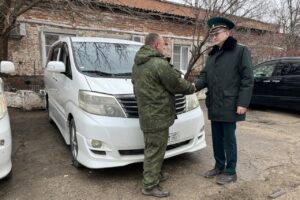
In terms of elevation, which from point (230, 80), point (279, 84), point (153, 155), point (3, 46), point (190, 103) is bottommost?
point (153, 155)

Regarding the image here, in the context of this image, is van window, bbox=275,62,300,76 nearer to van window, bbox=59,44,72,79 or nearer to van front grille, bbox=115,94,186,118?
van front grille, bbox=115,94,186,118

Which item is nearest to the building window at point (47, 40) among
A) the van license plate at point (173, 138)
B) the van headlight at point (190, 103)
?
the van headlight at point (190, 103)

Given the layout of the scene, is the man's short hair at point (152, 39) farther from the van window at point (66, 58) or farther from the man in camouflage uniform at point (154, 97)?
the van window at point (66, 58)

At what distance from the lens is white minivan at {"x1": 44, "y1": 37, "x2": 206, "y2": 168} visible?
3.48 m

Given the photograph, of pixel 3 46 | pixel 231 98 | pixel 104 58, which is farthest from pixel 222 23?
pixel 3 46

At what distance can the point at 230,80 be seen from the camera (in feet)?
11.3

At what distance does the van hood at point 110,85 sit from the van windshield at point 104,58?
0.24m

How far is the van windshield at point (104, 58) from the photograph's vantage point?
4.23 metres

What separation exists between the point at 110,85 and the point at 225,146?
1.69m

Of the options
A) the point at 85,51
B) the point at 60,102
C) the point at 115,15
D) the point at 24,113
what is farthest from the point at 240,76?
the point at 115,15

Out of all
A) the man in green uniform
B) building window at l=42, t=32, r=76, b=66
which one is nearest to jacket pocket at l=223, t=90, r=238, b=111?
the man in green uniform

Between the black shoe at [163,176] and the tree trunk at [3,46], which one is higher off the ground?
the tree trunk at [3,46]

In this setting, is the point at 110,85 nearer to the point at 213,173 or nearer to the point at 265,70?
the point at 213,173

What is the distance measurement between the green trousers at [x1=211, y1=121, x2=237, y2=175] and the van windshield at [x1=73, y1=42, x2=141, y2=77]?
1556 mm
